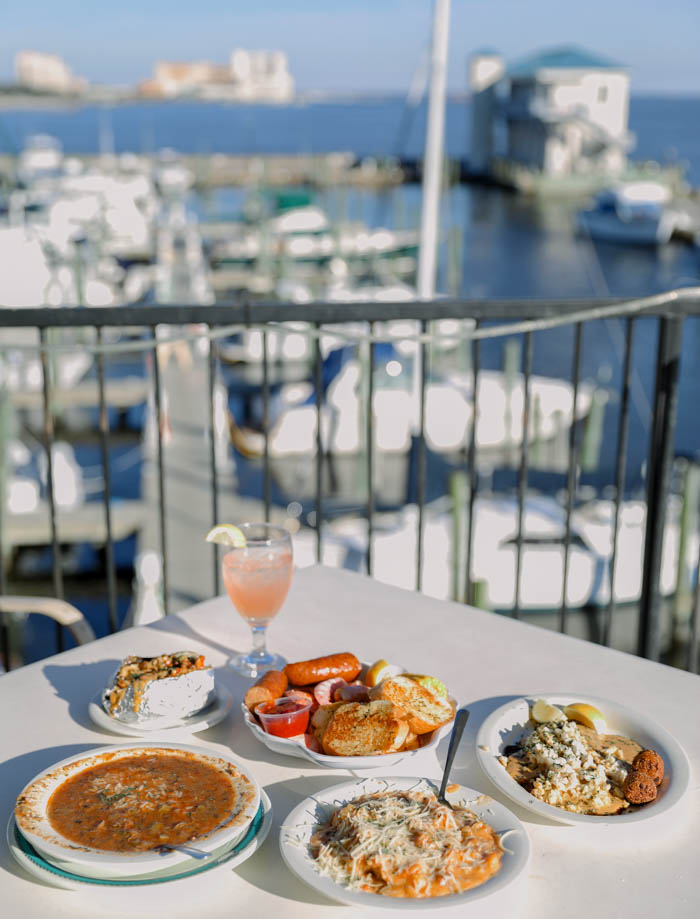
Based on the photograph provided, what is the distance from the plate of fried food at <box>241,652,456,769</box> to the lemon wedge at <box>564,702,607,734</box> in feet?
0.57

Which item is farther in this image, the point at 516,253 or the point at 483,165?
the point at 483,165

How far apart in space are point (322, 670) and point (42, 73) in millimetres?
136975

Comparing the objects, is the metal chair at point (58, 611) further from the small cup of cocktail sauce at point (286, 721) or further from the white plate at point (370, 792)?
the white plate at point (370, 792)

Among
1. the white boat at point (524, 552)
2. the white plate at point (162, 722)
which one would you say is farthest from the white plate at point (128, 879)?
the white boat at point (524, 552)

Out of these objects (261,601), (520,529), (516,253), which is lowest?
(516,253)

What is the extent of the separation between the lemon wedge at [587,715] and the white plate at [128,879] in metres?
0.52

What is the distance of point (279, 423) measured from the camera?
66.2 ft

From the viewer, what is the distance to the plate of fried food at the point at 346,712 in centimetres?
137

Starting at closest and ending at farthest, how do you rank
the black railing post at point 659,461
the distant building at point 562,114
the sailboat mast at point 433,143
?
the black railing post at point 659,461, the sailboat mast at point 433,143, the distant building at point 562,114

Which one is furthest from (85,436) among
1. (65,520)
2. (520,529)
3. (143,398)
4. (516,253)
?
(516,253)

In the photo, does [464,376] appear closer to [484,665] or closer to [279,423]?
[279,423]

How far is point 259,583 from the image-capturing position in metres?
1.68

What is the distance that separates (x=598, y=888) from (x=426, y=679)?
41 cm

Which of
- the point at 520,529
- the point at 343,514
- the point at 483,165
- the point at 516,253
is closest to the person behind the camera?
the point at 520,529
